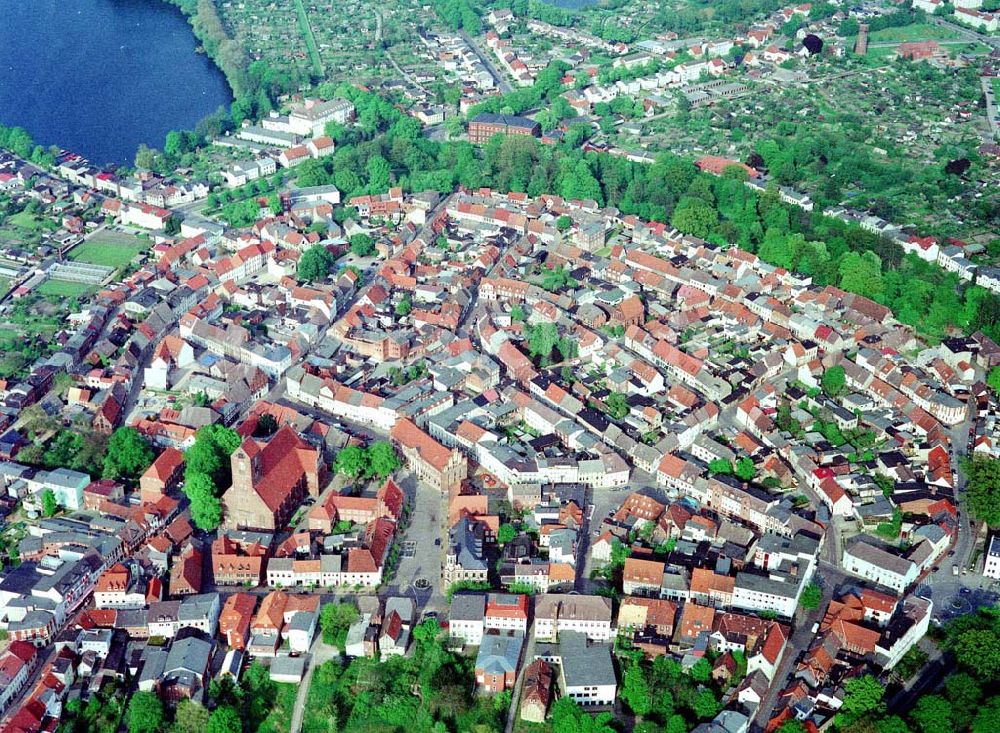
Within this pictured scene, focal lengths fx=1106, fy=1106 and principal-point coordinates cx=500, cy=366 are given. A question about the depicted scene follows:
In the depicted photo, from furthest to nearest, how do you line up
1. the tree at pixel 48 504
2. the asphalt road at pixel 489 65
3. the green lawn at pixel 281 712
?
1. the asphalt road at pixel 489 65
2. the tree at pixel 48 504
3. the green lawn at pixel 281 712

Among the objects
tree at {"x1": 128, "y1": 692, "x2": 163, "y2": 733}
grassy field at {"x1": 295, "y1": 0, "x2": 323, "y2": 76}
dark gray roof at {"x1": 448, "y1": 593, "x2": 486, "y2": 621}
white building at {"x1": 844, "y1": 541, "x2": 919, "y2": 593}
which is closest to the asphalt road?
grassy field at {"x1": 295, "y1": 0, "x2": 323, "y2": 76}

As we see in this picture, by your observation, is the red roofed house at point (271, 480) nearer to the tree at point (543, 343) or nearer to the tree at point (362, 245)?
the tree at point (543, 343)

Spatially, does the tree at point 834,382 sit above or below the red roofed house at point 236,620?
below

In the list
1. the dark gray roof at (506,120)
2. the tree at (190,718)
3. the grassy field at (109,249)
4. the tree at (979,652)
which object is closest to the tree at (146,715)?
the tree at (190,718)

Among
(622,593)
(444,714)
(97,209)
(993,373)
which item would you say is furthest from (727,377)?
(97,209)

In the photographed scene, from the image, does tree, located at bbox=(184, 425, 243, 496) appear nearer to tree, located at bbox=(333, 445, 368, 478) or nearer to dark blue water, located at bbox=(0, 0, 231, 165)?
tree, located at bbox=(333, 445, 368, 478)

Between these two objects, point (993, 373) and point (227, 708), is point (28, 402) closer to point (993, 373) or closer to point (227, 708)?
point (227, 708)
